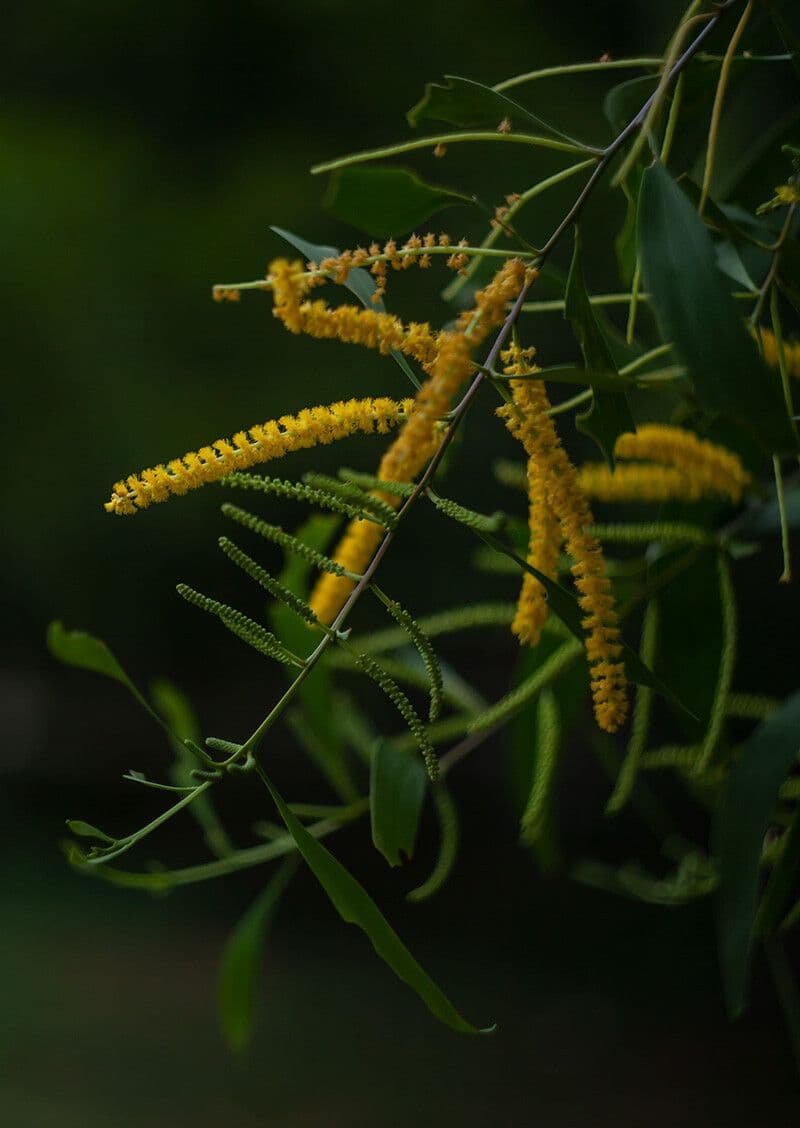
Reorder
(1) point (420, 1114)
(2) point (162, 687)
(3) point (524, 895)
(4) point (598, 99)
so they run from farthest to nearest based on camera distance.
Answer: (3) point (524, 895), (1) point (420, 1114), (4) point (598, 99), (2) point (162, 687)

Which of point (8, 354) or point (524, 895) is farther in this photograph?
point (524, 895)

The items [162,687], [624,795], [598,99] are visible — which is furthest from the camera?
[598,99]

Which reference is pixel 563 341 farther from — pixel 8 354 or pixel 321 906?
pixel 321 906

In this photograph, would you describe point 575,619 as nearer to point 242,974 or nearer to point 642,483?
point 642,483

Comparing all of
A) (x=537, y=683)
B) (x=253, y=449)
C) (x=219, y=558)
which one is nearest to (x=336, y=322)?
(x=253, y=449)

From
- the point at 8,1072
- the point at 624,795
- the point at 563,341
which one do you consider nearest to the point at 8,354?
the point at 563,341

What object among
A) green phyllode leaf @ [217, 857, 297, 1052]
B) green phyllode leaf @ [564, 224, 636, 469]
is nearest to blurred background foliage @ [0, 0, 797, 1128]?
green phyllode leaf @ [217, 857, 297, 1052]
